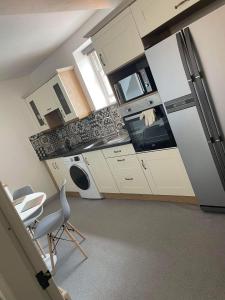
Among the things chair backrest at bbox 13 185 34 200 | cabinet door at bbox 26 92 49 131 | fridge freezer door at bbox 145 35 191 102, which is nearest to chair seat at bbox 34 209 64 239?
chair backrest at bbox 13 185 34 200

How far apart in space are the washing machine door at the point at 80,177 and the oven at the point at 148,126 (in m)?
1.33

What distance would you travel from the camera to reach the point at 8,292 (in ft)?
2.39

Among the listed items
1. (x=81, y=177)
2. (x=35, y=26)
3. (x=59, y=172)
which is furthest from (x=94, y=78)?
(x=59, y=172)

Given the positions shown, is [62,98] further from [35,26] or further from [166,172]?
[166,172]

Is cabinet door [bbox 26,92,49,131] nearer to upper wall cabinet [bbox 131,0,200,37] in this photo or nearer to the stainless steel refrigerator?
upper wall cabinet [bbox 131,0,200,37]

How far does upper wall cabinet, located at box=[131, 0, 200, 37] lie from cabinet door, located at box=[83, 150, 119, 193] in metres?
1.83

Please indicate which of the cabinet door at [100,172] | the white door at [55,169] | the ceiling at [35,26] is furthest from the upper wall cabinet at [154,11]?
the white door at [55,169]

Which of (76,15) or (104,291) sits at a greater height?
(76,15)

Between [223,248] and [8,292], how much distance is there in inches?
78.5

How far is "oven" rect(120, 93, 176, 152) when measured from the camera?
2.89 metres

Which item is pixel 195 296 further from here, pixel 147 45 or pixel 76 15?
pixel 76 15

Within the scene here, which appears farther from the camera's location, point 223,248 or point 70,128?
point 70,128

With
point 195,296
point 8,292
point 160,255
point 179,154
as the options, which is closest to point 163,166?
point 179,154

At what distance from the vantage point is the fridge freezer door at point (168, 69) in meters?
2.42
